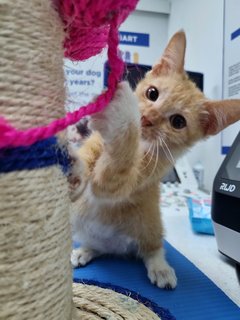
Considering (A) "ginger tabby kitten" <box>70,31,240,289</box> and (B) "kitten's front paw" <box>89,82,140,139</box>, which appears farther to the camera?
(A) "ginger tabby kitten" <box>70,31,240,289</box>

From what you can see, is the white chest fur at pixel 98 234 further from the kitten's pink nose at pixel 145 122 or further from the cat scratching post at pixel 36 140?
the cat scratching post at pixel 36 140

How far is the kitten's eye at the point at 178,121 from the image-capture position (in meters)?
0.92

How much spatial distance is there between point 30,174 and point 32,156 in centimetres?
2

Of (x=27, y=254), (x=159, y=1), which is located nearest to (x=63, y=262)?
(x=27, y=254)

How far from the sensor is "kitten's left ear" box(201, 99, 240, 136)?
88 cm

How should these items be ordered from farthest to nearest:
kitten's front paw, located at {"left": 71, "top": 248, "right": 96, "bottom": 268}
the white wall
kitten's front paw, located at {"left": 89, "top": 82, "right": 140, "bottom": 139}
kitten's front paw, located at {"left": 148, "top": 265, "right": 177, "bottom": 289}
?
the white wall < kitten's front paw, located at {"left": 71, "top": 248, "right": 96, "bottom": 268} < kitten's front paw, located at {"left": 148, "top": 265, "right": 177, "bottom": 289} < kitten's front paw, located at {"left": 89, "top": 82, "right": 140, "bottom": 139}

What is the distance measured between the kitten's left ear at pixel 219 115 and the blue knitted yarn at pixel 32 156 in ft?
2.03

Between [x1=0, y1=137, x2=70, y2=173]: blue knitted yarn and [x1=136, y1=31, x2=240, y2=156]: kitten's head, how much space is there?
0.50 metres

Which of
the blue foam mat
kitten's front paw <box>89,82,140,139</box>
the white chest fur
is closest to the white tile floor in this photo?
the blue foam mat

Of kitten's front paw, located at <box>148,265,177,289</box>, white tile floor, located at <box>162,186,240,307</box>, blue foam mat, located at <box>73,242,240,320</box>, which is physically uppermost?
kitten's front paw, located at <box>148,265,177,289</box>

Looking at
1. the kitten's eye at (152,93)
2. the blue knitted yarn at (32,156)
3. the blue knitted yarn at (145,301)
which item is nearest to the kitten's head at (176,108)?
the kitten's eye at (152,93)

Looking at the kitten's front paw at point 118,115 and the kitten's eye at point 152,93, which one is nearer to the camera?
the kitten's front paw at point 118,115

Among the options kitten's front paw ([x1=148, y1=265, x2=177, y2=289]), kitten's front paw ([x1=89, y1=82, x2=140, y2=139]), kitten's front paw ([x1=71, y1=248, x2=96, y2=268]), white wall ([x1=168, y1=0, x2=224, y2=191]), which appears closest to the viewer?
kitten's front paw ([x1=89, y1=82, x2=140, y2=139])

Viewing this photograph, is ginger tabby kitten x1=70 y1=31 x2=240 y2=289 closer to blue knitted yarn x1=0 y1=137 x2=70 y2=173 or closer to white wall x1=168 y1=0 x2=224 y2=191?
blue knitted yarn x1=0 y1=137 x2=70 y2=173
